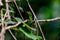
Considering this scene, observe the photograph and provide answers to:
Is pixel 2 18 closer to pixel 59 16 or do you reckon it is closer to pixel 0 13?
pixel 0 13

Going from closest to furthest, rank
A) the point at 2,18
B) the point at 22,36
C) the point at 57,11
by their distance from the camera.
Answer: the point at 57,11
the point at 2,18
the point at 22,36

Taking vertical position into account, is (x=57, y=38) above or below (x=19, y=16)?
below

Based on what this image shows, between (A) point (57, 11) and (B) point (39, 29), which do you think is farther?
(B) point (39, 29)

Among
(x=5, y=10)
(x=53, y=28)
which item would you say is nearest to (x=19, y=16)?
(x=5, y=10)

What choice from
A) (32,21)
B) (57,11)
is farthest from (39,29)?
(57,11)

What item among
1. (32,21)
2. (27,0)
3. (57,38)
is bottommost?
(57,38)

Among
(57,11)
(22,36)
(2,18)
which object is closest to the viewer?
(57,11)

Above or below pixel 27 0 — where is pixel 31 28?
below

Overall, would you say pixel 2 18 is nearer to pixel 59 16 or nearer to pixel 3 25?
pixel 3 25

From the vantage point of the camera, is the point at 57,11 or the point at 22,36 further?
the point at 22,36

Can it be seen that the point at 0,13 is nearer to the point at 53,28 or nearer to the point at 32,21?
the point at 32,21
